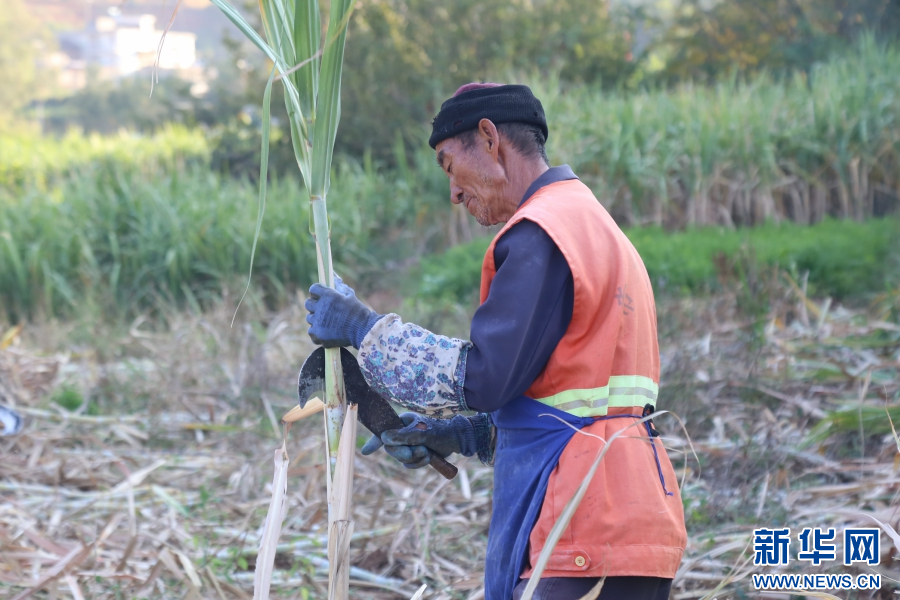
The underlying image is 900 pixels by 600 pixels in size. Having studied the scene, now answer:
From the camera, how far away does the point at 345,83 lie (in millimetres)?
11266

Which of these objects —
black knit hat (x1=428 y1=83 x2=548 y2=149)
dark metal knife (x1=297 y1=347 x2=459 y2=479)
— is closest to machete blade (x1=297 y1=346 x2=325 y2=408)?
dark metal knife (x1=297 y1=347 x2=459 y2=479)

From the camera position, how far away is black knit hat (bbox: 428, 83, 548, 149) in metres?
1.80

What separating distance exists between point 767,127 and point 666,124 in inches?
37.9

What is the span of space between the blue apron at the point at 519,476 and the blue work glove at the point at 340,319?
0.37 meters

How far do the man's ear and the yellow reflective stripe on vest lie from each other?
56 centimetres

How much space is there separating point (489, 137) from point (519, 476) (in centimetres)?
75

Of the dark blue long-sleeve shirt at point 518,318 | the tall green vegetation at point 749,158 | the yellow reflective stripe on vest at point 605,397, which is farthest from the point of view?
the tall green vegetation at point 749,158

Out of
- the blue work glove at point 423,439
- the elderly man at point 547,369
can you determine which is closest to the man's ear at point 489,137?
the elderly man at point 547,369

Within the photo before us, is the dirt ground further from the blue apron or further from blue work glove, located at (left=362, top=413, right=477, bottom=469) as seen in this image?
blue work glove, located at (left=362, top=413, right=477, bottom=469)

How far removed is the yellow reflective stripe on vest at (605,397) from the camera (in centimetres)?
170

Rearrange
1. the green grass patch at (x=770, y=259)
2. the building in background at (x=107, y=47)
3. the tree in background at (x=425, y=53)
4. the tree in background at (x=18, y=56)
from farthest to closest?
the building in background at (x=107, y=47)
the tree in background at (x=18, y=56)
the tree in background at (x=425, y=53)
the green grass patch at (x=770, y=259)

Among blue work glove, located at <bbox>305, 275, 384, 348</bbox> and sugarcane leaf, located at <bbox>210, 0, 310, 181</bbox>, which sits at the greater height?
sugarcane leaf, located at <bbox>210, 0, 310, 181</bbox>

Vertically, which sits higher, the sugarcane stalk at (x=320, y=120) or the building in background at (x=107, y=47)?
the building in background at (x=107, y=47)

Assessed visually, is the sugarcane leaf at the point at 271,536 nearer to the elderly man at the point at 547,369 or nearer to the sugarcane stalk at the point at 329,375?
the sugarcane stalk at the point at 329,375
